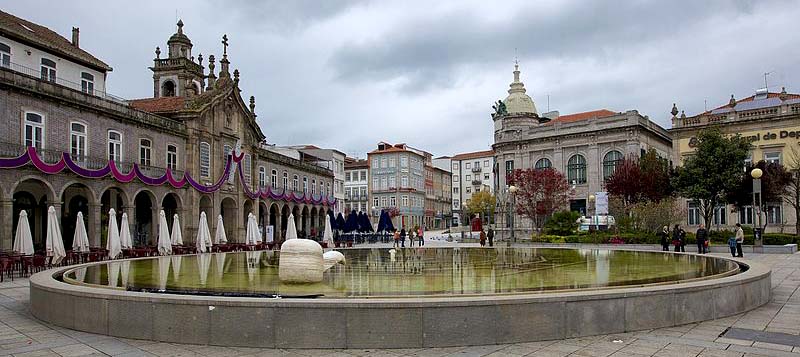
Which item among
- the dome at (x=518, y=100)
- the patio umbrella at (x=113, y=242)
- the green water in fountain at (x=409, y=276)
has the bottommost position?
the green water in fountain at (x=409, y=276)

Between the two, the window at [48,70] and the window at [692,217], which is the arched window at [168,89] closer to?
the window at [48,70]

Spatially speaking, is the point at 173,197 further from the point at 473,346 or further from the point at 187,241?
the point at 473,346

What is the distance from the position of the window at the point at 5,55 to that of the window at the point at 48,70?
2401 mm

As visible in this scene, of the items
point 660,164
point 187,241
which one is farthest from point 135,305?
point 660,164

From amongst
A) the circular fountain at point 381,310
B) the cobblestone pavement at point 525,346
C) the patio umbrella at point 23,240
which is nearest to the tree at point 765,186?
the circular fountain at point 381,310

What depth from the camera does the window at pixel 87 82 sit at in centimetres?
3425

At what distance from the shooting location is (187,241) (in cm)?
3628

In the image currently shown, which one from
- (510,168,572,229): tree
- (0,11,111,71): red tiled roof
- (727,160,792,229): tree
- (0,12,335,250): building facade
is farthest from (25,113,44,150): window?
(727,160,792,229): tree

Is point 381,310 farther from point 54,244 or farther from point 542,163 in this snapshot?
point 542,163

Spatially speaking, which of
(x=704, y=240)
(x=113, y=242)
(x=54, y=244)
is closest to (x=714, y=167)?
(x=704, y=240)

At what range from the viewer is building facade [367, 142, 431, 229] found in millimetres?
94000

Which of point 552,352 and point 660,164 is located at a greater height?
point 660,164

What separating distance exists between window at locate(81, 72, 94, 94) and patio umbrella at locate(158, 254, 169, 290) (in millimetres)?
19623

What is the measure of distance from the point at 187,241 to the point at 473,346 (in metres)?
31.1
